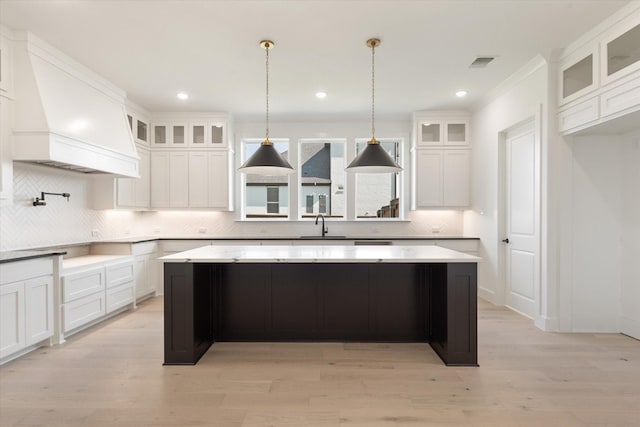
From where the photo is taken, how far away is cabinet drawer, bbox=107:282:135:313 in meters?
4.00

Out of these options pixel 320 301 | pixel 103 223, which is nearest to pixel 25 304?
pixel 103 223

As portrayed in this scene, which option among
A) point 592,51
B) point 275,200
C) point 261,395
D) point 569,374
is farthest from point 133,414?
point 592,51

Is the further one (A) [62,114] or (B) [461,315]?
(A) [62,114]

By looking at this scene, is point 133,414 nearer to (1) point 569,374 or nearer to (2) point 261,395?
(2) point 261,395

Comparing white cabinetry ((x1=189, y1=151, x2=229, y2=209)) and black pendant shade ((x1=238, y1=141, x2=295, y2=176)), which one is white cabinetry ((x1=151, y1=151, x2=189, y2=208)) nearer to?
white cabinetry ((x1=189, y1=151, x2=229, y2=209))

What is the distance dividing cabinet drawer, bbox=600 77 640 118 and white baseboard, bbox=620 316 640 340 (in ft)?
6.80

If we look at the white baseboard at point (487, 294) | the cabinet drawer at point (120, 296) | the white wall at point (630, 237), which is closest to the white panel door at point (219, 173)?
the cabinet drawer at point (120, 296)

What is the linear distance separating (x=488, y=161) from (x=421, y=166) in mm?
987

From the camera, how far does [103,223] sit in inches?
191

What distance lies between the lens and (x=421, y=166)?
551 cm

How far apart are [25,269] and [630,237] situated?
5681mm

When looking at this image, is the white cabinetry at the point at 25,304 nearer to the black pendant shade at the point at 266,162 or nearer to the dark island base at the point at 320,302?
the dark island base at the point at 320,302

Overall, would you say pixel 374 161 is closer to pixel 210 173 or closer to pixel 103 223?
pixel 210 173

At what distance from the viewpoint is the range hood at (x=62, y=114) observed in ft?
10.4
